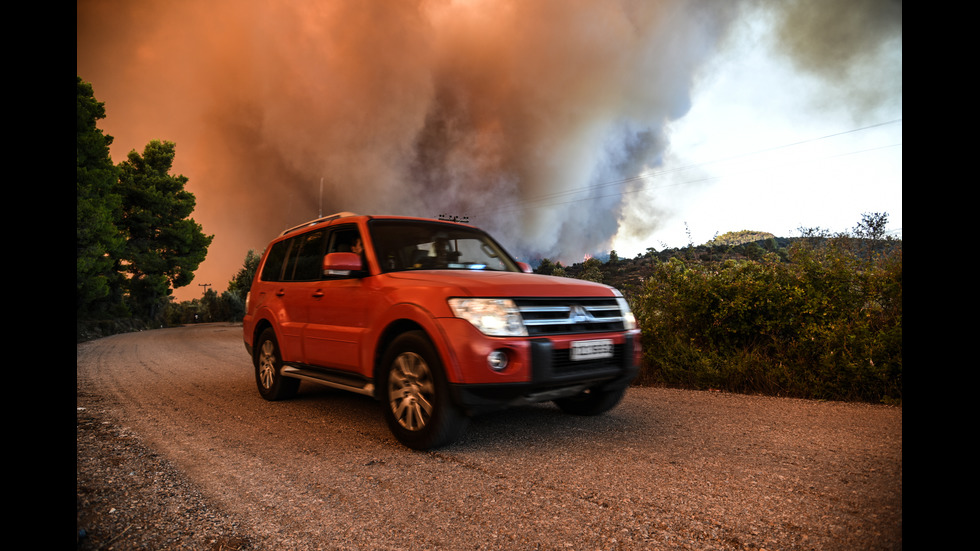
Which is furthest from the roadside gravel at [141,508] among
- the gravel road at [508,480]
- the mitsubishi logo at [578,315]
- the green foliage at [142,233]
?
the green foliage at [142,233]

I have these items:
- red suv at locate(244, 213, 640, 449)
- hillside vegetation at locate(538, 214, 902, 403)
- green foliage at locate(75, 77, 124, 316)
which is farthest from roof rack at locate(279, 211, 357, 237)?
green foliage at locate(75, 77, 124, 316)

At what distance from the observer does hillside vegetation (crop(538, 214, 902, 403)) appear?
5582 millimetres

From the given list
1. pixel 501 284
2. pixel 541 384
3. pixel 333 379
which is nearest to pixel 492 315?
pixel 501 284

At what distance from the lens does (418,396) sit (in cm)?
392

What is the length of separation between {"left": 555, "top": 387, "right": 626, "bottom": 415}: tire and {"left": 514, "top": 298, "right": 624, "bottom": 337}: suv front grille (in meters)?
0.81

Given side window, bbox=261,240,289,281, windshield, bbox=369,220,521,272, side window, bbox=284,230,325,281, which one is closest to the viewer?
windshield, bbox=369,220,521,272

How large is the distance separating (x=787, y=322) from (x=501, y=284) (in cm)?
432

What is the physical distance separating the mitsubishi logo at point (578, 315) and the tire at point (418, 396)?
3.54 feet

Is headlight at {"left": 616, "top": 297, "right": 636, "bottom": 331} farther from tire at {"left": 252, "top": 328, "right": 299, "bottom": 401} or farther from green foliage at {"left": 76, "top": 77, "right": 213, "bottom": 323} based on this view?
green foliage at {"left": 76, "top": 77, "right": 213, "bottom": 323}

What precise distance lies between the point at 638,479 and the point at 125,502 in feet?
9.92

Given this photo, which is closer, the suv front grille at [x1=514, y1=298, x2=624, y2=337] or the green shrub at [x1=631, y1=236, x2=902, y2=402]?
the suv front grille at [x1=514, y1=298, x2=624, y2=337]

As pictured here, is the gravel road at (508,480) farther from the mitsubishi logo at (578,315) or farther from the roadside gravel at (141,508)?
the mitsubishi logo at (578,315)
